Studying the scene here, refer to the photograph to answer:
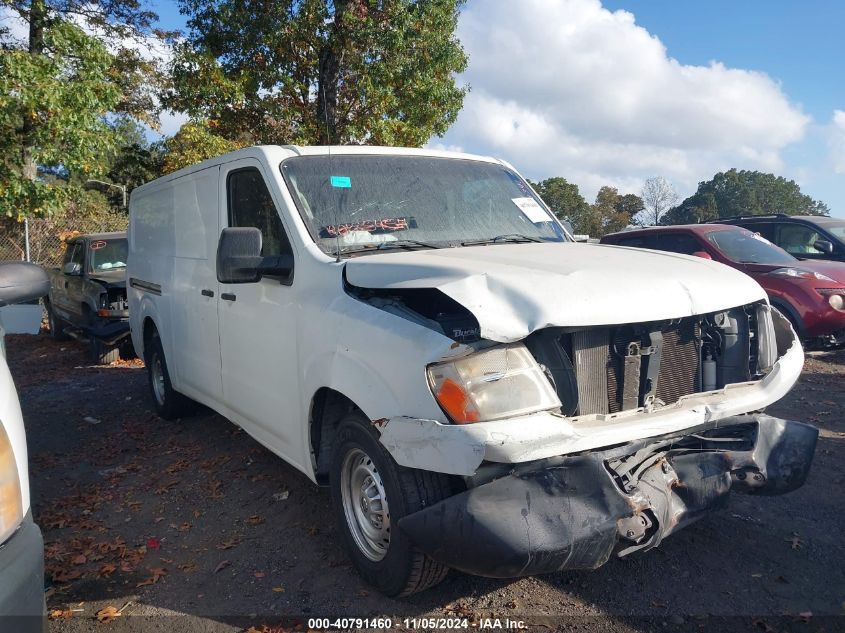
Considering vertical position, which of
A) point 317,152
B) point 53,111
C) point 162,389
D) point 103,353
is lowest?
point 103,353

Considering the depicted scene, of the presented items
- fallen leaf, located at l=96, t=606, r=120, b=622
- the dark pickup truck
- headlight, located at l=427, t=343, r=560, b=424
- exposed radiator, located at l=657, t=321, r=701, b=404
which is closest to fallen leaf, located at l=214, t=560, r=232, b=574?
fallen leaf, located at l=96, t=606, r=120, b=622

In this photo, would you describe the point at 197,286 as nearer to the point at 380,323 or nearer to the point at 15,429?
the point at 380,323

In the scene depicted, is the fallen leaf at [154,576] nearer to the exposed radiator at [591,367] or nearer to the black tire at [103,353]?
the exposed radiator at [591,367]

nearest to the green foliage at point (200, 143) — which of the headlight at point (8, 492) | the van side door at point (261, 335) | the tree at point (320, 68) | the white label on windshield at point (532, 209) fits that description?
the tree at point (320, 68)

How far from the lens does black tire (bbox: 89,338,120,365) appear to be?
941 centimetres

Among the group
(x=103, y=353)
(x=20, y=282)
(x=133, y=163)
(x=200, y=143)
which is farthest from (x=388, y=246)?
(x=133, y=163)

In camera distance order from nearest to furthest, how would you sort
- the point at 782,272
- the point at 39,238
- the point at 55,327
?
the point at 782,272, the point at 55,327, the point at 39,238

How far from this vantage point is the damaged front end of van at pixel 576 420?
2459mm

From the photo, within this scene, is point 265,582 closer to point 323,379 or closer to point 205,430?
point 323,379

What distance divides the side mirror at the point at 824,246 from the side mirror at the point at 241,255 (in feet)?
30.8

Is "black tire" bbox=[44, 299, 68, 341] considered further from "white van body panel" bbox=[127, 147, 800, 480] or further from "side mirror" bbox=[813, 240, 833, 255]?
"side mirror" bbox=[813, 240, 833, 255]

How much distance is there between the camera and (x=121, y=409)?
7027 millimetres

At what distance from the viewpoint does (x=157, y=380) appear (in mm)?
6410

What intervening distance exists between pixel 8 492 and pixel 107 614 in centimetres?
146
